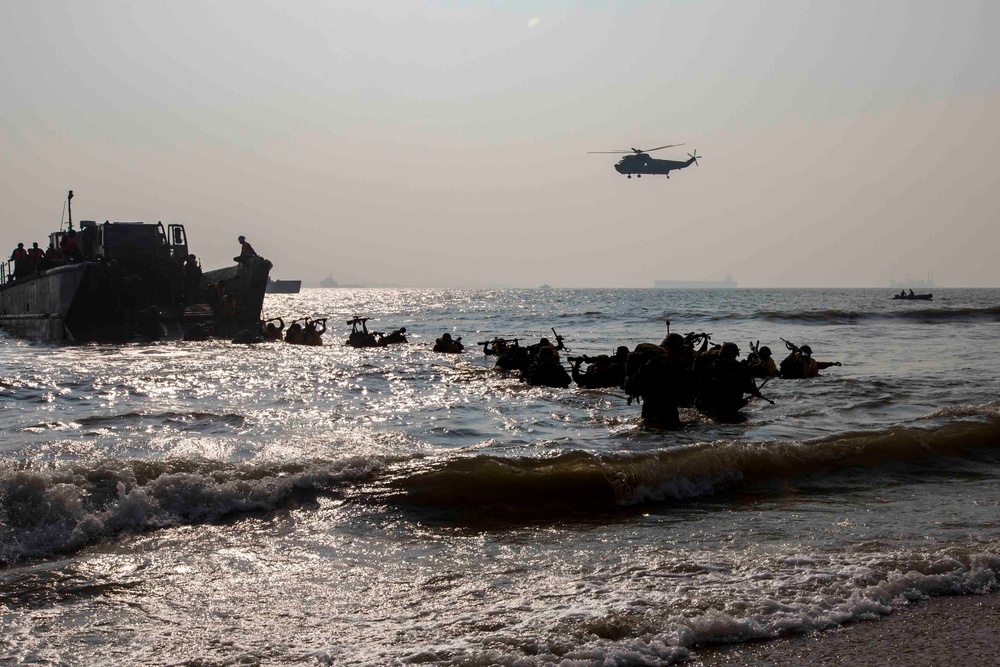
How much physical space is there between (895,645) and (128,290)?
1430 inches

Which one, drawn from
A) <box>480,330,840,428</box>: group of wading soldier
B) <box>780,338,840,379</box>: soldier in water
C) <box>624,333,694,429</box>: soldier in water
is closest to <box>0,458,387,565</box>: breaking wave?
<box>624,333,694,429</box>: soldier in water

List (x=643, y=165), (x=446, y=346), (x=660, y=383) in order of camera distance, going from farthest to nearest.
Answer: (x=643, y=165) < (x=446, y=346) < (x=660, y=383)

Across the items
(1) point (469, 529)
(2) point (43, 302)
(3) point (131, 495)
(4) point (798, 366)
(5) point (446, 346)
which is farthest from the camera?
(2) point (43, 302)

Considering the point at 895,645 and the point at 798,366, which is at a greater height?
the point at 798,366

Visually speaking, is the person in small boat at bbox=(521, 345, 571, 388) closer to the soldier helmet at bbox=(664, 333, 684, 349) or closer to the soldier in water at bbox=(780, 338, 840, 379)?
the soldier in water at bbox=(780, 338, 840, 379)

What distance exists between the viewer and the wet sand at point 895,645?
16.8 ft

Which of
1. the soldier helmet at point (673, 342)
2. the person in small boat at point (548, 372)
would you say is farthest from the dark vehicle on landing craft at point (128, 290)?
the soldier helmet at point (673, 342)

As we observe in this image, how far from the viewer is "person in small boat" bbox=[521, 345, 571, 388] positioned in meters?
20.1

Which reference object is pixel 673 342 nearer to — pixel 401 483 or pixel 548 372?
pixel 548 372

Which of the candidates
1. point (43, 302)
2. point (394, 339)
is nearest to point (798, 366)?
point (394, 339)

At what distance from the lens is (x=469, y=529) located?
823cm

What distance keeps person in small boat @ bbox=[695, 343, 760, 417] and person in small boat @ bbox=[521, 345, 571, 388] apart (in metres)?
5.43

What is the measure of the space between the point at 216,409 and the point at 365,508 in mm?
8524

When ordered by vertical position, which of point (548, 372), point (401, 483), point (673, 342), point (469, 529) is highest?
point (673, 342)
